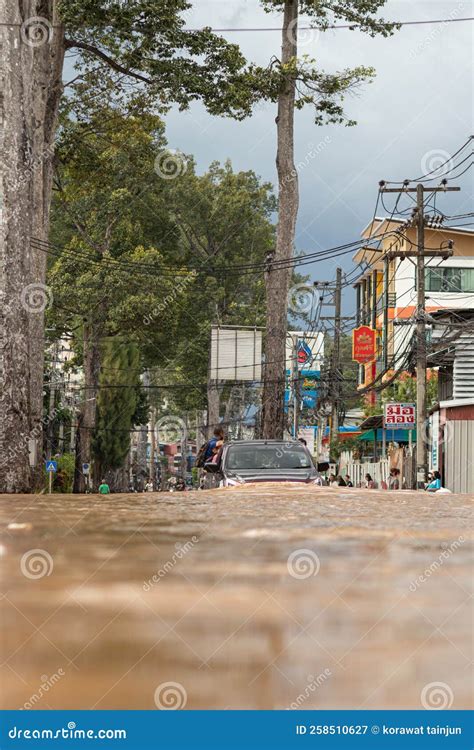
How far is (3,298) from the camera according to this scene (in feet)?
38.2

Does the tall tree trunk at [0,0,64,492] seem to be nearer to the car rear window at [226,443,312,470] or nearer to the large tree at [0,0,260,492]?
the large tree at [0,0,260,492]

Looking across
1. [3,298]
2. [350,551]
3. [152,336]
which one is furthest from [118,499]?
[152,336]

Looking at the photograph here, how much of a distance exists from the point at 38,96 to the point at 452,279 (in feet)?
112

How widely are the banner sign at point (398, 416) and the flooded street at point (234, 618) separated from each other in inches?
917

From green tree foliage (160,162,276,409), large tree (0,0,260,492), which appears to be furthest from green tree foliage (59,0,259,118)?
green tree foliage (160,162,276,409)

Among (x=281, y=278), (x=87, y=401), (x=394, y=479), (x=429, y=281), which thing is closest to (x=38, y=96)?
(x=281, y=278)

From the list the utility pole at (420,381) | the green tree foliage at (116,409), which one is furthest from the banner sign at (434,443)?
the green tree foliage at (116,409)

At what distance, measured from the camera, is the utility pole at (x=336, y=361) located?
38.7 meters

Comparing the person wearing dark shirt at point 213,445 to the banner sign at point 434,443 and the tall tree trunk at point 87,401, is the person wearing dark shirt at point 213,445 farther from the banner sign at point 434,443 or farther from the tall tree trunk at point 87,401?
the tall tree trunk at point 87,401

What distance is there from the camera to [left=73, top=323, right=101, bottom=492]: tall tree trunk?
135 ft

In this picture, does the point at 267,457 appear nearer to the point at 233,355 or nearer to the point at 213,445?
the point at 213,445

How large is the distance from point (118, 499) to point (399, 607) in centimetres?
254

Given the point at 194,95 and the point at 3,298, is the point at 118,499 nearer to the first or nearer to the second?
the point at 3,298

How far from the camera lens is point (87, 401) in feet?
142
